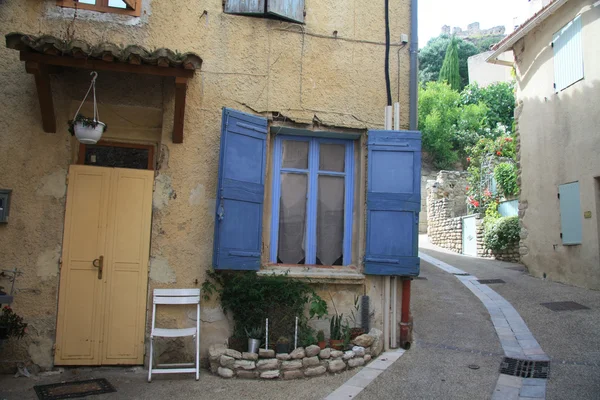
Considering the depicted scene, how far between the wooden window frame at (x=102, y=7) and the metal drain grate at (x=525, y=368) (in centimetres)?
566

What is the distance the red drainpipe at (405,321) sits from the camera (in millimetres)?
5863

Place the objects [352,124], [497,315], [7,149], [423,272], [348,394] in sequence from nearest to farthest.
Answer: [348,394]
[7,149]
[352,124]
[497,315]
[423,272]

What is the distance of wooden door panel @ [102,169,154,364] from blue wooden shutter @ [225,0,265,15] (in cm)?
219

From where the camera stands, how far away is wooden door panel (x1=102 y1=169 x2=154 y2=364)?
5.32 meters

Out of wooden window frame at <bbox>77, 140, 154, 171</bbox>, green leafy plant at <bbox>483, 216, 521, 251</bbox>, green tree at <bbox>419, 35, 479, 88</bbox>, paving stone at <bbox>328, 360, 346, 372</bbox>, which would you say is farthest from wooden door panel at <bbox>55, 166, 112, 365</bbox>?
green tree at <bbox>419, 35, 479, 88</bbox>

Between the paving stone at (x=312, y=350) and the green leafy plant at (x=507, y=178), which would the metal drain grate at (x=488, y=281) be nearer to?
the green leafy plant at (x=507, y=178)

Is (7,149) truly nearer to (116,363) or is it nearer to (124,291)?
(124,291)

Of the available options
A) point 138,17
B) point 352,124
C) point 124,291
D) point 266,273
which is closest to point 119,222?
point 124,291

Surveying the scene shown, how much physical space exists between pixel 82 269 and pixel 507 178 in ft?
40.2

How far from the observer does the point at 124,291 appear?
5383 millimetres

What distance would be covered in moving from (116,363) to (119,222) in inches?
60.1

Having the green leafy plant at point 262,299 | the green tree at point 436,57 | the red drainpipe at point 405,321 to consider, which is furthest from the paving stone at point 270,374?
the green tree at point 436,57

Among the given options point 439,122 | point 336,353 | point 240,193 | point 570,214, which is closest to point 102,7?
point 240,193

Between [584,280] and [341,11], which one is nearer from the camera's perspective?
[341,11]
